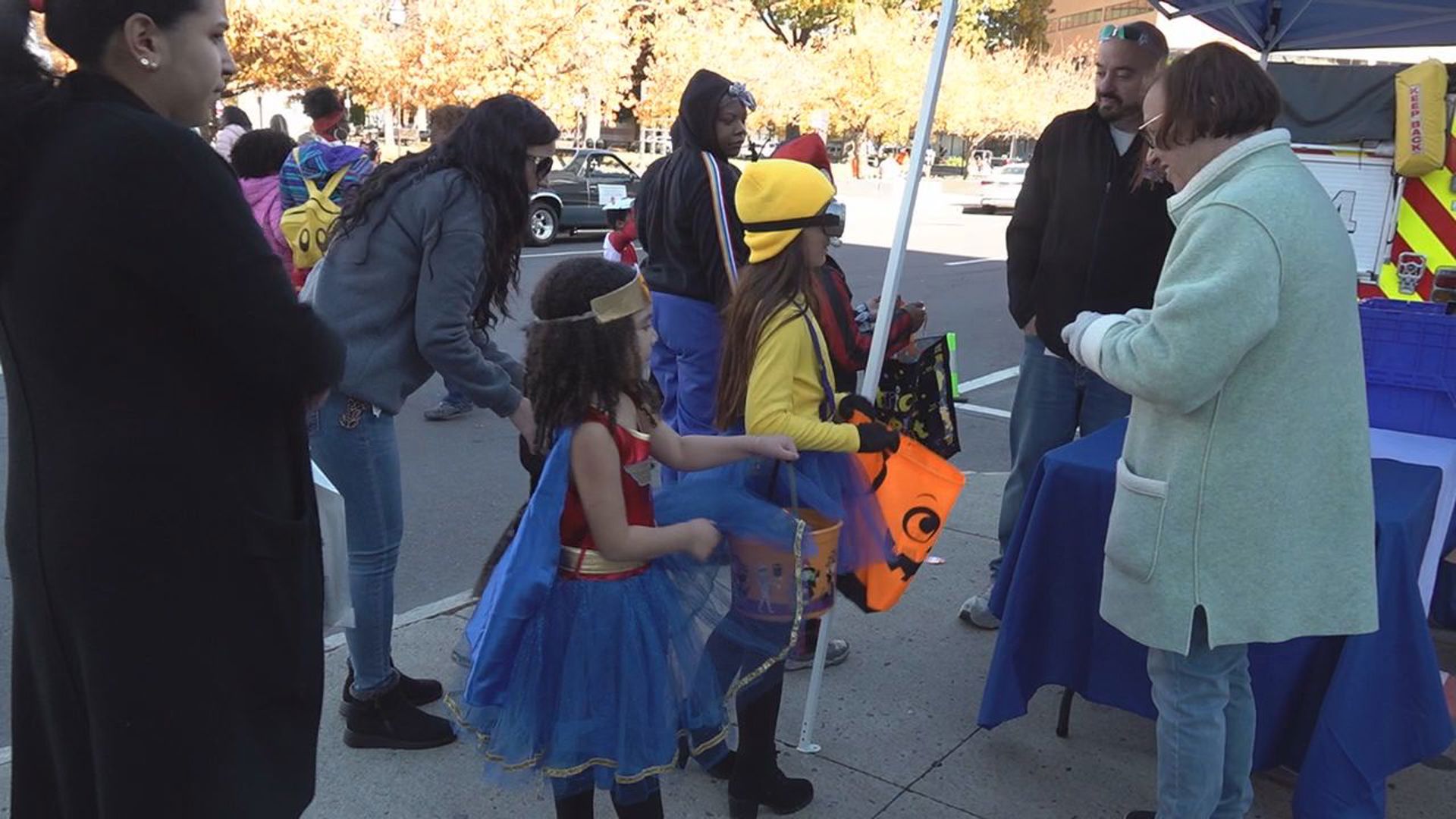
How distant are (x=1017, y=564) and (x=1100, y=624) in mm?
274

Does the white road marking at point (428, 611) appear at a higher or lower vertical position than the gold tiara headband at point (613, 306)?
lower

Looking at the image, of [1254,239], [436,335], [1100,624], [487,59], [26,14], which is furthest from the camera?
[487,59]

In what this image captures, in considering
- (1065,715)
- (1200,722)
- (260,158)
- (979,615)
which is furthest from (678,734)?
(260,158)

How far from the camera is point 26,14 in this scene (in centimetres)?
152

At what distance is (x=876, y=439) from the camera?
8.98ft

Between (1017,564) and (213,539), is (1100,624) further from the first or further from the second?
(213,539)

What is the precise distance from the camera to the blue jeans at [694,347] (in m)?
3.81

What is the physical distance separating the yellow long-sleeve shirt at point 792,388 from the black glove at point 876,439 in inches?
0.9

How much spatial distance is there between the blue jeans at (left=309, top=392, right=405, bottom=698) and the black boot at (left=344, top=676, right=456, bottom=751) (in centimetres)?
5

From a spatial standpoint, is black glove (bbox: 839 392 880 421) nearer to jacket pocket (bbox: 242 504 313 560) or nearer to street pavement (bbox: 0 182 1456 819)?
street pavement (bbox: 0 182 1456 819)

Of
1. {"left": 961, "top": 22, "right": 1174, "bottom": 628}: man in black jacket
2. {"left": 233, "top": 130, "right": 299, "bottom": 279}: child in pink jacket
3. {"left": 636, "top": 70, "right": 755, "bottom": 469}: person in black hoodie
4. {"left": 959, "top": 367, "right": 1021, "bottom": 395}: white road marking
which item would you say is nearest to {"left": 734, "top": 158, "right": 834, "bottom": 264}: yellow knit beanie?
{"left": 636, "top": 70, "right": 755, "bottom": 469}: person in black hoodie

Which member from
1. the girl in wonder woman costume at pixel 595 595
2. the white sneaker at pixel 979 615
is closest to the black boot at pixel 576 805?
the girl in wonder woman costume at pixel 595 595

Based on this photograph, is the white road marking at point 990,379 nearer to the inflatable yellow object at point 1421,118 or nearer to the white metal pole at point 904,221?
the inflatable yellow object at point 1421,118

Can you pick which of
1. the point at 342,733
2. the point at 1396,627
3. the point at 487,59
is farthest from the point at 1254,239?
the point at 487,59
